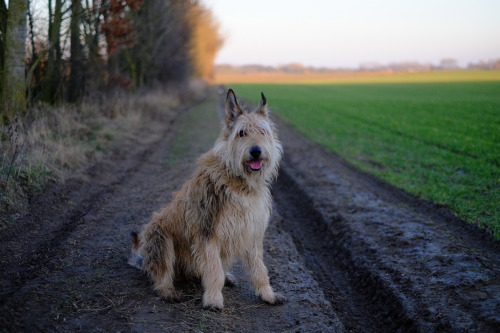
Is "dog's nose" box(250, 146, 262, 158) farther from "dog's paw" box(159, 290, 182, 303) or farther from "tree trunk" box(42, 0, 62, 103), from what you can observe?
"tree trunk" box(42, 0, 62, 103)

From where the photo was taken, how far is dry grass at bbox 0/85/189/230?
745 cm

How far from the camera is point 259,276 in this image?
4941 mm

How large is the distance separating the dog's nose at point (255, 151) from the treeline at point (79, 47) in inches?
262

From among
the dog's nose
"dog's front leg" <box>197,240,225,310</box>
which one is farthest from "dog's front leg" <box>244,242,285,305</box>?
the dog's nose

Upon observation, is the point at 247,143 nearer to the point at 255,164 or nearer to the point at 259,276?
the point at 255,164

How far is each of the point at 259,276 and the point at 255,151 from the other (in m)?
1.70

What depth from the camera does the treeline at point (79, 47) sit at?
1072 cm

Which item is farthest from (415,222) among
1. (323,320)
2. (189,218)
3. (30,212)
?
(30,212)

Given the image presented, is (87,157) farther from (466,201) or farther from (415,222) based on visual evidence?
(466,201)

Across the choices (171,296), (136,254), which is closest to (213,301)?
(171,296)

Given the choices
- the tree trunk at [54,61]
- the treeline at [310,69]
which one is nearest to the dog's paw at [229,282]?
the tree trunk at [54,61]

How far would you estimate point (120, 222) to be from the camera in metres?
7.32

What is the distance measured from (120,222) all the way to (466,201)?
25.9ft

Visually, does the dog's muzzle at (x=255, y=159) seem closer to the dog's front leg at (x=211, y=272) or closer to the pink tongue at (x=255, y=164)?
the pink tongue at (x=255, y=164)
